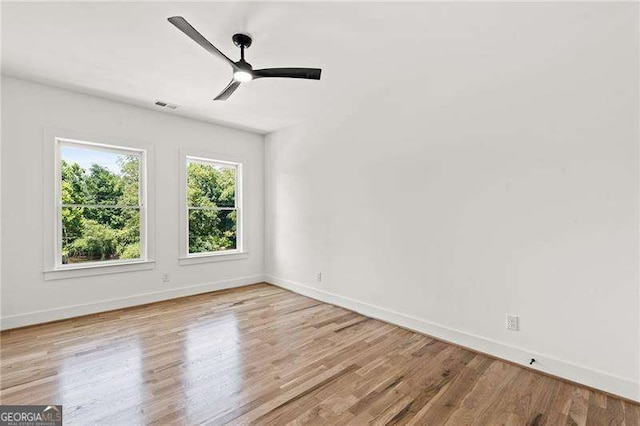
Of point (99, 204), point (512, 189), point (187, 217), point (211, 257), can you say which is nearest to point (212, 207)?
point (187, 217)

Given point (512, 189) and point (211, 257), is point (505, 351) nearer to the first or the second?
point (512, 189)

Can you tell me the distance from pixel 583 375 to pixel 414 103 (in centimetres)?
275

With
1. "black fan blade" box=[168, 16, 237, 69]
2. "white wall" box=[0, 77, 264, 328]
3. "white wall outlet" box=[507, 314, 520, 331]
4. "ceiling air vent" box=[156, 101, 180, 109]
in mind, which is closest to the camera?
"black fan blade" box=[168, 16, 237, 69]

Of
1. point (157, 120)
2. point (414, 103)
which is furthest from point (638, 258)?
point (157, 120)

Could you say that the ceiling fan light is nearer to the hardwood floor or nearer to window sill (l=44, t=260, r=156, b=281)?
the hardwood floor

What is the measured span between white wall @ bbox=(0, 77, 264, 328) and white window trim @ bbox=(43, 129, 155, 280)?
58mm

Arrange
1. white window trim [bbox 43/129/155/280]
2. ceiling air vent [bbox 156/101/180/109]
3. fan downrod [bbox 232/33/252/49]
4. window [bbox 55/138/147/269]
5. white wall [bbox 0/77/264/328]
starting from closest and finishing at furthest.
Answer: fan downrod [bbox 232/33/252/49] → white wall [bbox 0/77/264/328] → white window trim [bbox 43/129/155/280] → window [bbox 55/138/147/269] → ceiling air vent [bbox 156/101/180/109]

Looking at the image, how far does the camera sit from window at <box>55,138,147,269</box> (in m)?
3.58

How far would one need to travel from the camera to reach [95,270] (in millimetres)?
3693

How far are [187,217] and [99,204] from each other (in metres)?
1.09

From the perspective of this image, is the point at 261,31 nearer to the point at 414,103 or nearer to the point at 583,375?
the point at 414,103

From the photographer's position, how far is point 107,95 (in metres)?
3.64

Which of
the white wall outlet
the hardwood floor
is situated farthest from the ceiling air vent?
the white wall outlet

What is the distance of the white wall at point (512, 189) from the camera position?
2.08 m
